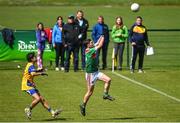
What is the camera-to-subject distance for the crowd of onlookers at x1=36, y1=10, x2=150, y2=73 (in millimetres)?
31453

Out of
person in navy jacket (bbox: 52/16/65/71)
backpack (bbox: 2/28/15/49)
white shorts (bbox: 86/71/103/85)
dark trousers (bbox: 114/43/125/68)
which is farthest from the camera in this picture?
backpack (bbox: 2/28/15/49)

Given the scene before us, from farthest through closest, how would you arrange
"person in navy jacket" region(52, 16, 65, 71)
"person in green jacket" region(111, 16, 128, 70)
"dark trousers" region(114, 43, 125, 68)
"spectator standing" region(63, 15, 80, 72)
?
"dark trousers" region(114, 43, 125, 68) → "person in green jacket" region(111, 16, 128, 70) → "person in navy jacket" region(52, 16, 65, 71) → "spectator standing" region(63, 15, 80, 72)

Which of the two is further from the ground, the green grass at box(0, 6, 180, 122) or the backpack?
the backpack

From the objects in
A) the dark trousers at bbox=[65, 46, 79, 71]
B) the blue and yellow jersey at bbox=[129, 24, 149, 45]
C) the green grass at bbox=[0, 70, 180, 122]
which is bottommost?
the green grass at bbox=[0, 70, 180, 122]

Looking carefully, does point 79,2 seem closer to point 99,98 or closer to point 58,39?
point 58,39

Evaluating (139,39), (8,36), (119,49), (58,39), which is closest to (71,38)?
(58,39)

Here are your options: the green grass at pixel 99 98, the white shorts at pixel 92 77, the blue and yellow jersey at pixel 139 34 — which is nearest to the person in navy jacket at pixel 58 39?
the green grass at pixel 99 98

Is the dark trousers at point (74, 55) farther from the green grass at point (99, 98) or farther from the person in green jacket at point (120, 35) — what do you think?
the person in green jacket at point (120, 35)

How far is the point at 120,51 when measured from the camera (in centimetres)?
3238

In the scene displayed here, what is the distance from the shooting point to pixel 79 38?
31609mm

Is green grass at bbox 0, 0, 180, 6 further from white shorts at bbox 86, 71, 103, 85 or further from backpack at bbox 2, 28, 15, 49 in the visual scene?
white shorts at bbox 86, 71, 103, 85

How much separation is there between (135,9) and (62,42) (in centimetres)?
587

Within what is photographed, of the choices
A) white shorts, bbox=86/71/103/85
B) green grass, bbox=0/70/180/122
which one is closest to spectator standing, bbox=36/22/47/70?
green grass, bbox=0/70/180/122

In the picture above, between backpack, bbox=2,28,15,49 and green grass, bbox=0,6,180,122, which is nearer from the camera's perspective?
green grass, bbox=0,6,180,122
